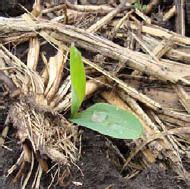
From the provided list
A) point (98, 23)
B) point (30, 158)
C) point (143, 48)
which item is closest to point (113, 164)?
point (30, 158)

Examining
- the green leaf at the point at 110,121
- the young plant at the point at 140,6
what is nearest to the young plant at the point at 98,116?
the green leaf at the point at 110,121

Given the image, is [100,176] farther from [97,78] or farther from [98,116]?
[97,78]

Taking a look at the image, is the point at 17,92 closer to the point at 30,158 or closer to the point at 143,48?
the point at 30,158

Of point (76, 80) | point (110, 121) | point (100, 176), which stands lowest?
point (100, 176)

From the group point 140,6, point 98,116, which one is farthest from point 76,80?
point 140,6

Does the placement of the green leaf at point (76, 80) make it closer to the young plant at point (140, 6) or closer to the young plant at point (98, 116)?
the young plant at point (98, 116)

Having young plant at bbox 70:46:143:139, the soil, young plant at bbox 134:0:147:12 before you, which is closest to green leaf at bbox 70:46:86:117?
young plant at bbox 70:46:143:139
